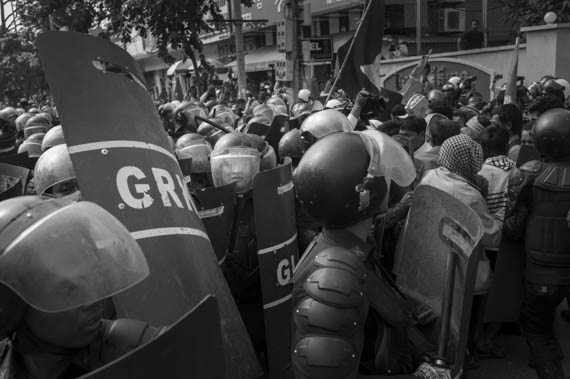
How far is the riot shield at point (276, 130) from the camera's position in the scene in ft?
20.2

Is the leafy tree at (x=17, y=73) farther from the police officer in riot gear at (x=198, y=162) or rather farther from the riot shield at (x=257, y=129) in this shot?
the police officer in riot gear at (x=198, y=162)

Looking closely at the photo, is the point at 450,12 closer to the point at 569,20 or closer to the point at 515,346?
the point at 569,20

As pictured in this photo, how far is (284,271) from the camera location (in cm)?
315

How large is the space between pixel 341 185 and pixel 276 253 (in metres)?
1.21

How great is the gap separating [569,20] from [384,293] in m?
15.2

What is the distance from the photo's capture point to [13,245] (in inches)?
52.1

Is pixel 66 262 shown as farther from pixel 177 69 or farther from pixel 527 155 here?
pixel 177 69

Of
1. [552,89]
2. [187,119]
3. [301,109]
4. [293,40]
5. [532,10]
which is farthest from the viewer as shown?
[532,10]

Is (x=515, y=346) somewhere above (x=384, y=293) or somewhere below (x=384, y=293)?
below

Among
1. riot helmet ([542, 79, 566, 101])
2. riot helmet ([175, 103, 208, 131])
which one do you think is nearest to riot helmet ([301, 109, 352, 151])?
riot helmet ([175, 103, 208, 131])

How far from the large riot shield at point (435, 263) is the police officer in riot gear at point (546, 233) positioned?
1850mm

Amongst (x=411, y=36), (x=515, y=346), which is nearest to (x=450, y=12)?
(x=411, y=36)

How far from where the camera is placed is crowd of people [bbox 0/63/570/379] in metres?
1.40

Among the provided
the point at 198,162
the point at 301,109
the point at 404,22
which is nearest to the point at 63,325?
the point at 198,162
